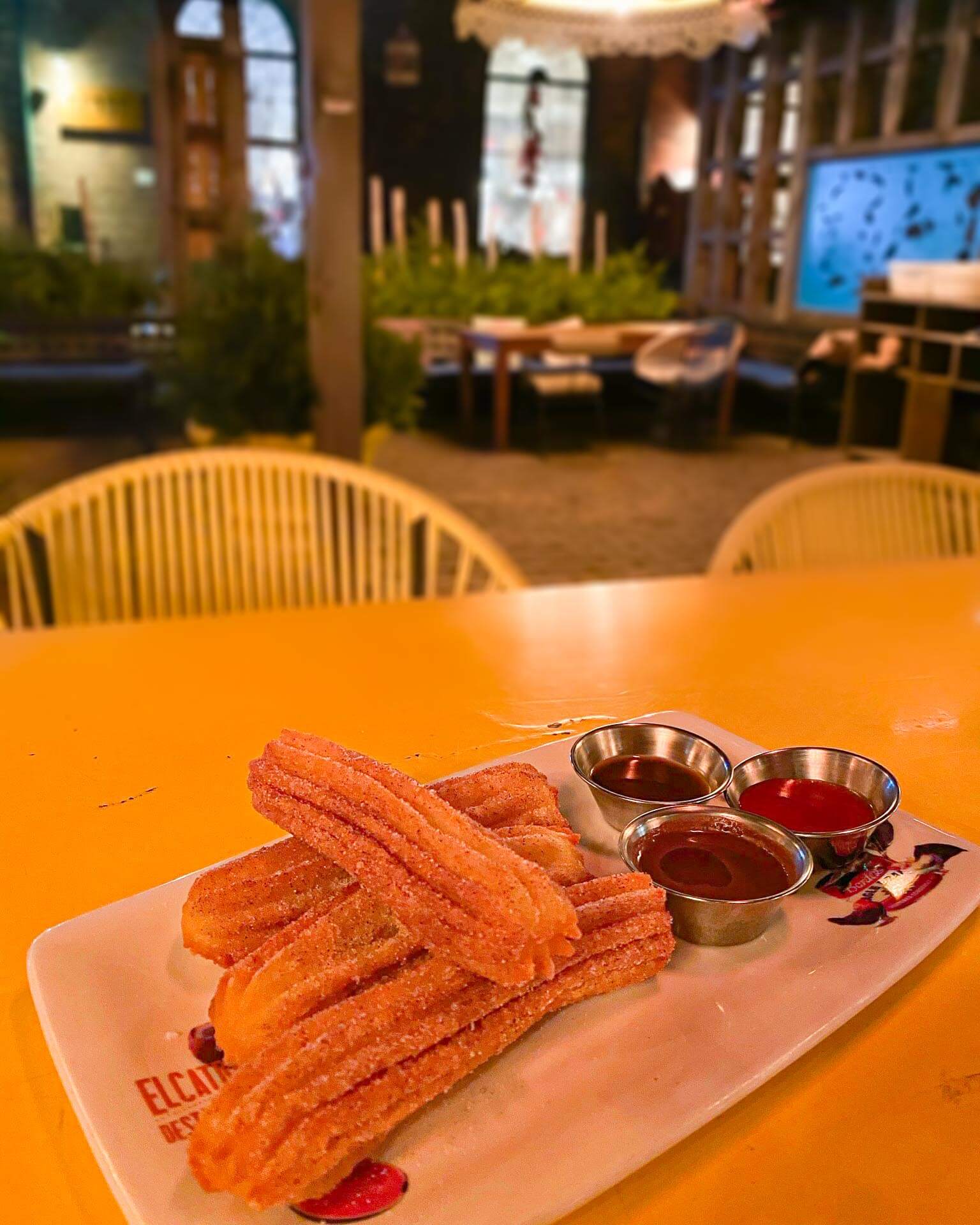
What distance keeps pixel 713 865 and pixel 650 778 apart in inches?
6.7

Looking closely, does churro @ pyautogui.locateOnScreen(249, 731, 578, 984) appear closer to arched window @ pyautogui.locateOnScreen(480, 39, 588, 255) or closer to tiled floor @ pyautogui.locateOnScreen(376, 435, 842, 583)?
tiled floor @ pyautogui.locateOnScreen(376, 435, 842, 583)

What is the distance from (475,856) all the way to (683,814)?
25 cm

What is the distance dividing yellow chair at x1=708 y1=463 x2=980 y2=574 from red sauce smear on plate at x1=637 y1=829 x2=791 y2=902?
1.11m

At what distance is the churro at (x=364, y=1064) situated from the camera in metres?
0.53

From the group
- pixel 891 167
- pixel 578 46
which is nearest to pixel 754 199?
pixel 891 167

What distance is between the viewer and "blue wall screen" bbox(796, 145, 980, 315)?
823 centimetres

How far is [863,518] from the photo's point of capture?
79.2 inches

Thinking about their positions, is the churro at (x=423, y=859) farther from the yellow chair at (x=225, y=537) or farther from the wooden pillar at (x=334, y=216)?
the wooden pillar at (x=334, y=216)

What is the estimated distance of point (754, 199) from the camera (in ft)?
35.1

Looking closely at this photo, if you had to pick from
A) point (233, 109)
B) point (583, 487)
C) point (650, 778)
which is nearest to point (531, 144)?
point (233, 109)

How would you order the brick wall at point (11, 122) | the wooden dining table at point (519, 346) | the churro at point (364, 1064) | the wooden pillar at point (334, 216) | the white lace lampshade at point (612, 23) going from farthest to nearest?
the wooden dining table at point (519, 346) → the brick wall at point (11, 122) → the white lace lampshade at point (612, 23) → the wooden pillar at point (334, 216) → the churro at point (364, 1064)

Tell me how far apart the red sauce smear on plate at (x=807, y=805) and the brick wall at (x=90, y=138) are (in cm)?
466

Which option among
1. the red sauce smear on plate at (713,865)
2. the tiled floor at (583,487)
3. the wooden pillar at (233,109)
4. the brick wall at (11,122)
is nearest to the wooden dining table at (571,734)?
the red sauce smear on plate at (713,865)

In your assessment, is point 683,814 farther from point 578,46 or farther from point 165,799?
point 578,46
